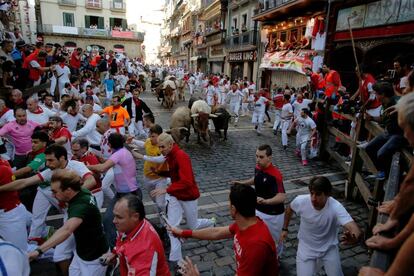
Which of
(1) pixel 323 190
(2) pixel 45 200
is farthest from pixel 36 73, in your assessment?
(1) pixel 323 190

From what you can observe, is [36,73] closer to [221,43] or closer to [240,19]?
[240,19]

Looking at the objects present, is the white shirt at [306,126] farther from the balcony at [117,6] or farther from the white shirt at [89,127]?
the balcony at [117,6]

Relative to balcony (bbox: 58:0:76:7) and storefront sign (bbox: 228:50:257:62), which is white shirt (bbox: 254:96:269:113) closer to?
storefront sign (bbox: 228:50:257:62)

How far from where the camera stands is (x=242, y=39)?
28.7m

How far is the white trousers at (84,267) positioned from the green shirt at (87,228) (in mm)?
51

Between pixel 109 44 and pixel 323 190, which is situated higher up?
pixel 109 44

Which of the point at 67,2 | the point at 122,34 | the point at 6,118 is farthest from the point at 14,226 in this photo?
the point at 122,34

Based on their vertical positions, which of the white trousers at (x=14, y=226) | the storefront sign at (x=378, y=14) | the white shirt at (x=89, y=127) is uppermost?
the storefront sign at (x=378, y=14)

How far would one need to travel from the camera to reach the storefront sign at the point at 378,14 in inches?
449

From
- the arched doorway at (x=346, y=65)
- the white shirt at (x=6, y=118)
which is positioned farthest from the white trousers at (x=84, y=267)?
the arched doorway at (x=346, y=65)

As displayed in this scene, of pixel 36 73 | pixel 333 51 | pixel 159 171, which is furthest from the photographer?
pixel 333 51

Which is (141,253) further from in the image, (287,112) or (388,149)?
(287,112)

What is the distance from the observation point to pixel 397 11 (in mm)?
11820

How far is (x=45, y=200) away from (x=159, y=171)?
6.09ft
